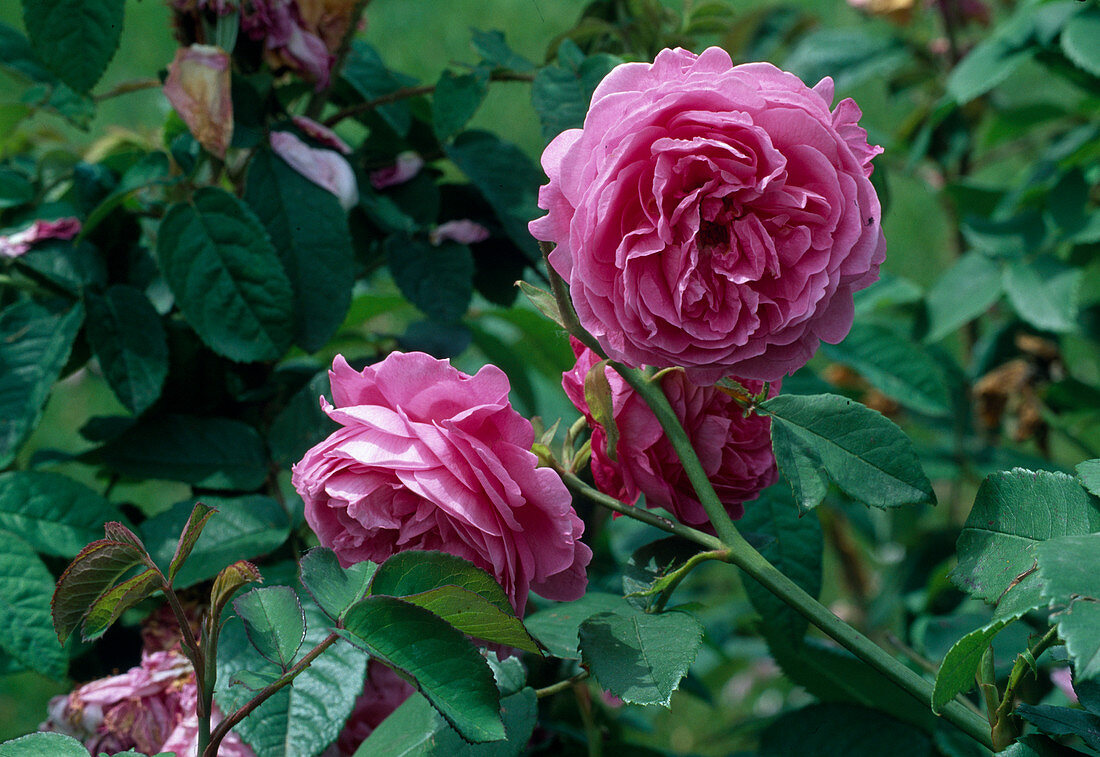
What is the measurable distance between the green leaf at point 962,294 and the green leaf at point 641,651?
74 centimetres

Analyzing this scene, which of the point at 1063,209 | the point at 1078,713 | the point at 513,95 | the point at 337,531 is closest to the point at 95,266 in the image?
the point at 337,531

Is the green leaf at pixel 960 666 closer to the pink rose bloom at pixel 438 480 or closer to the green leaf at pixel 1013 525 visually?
the green leaf at pixel 1013 525

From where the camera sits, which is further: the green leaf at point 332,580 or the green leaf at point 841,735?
the green leaf at point 841,735

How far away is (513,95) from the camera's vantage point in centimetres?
272

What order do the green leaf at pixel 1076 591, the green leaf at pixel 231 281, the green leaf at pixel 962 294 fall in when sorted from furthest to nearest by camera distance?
the green leaf at pixel 962 294, the green leaf at pixel 231 281, the green leaf at pixel 1076 591

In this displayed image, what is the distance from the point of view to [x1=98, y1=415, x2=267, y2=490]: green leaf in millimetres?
741

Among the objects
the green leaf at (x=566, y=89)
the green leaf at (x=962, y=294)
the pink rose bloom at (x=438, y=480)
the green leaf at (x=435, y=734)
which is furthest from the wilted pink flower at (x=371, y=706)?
the green leaf at (x=962, y=294)

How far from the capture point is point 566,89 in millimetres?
691

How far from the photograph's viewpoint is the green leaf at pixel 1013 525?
48 centimetres

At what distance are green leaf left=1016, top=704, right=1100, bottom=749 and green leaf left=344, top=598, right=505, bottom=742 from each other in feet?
0.87

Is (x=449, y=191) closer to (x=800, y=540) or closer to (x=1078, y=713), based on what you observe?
(x=800, y=540)

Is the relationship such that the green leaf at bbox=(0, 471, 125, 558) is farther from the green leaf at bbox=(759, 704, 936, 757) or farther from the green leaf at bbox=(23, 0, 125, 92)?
the green leaf at bbox=(759, 704, 936, 757)

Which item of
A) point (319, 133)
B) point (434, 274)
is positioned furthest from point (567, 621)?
point (319, 133)

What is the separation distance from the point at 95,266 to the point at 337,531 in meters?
0.42
